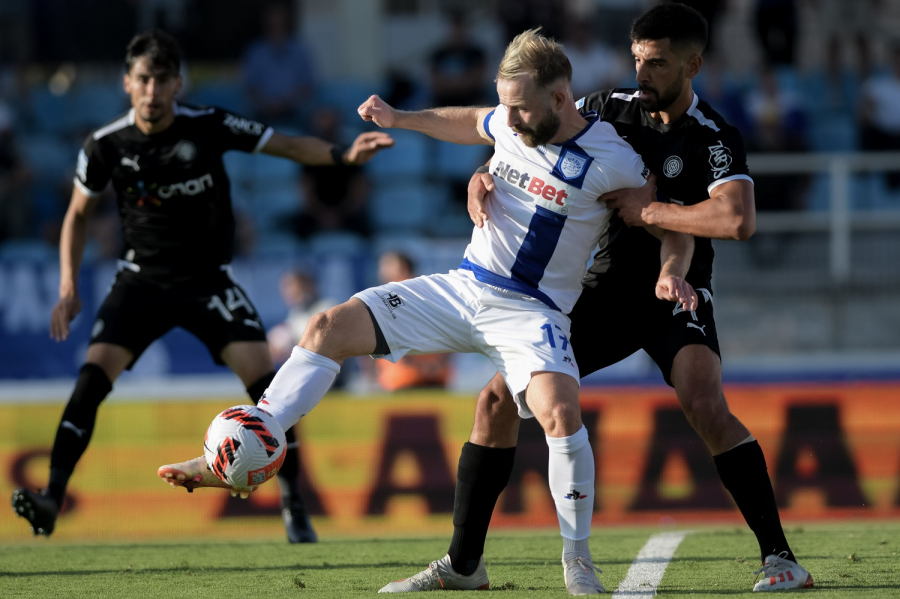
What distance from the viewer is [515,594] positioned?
183 inches

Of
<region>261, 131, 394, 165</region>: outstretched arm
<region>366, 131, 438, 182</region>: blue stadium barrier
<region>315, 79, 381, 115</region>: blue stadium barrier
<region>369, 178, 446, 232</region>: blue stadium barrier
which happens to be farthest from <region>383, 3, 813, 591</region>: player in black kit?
<region>315, 79, 381, 115</region>: blue stadium barrier

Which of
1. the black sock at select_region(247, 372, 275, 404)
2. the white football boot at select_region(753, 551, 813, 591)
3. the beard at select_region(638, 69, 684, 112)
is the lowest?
the black sock at select_region(247, 372, 275, 404)

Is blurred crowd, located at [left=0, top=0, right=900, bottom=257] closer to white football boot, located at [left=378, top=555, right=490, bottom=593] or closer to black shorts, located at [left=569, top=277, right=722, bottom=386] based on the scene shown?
black shorts, located at [left=569, top=277, right=722, bottom=386]

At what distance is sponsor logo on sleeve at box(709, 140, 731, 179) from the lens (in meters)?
4.76

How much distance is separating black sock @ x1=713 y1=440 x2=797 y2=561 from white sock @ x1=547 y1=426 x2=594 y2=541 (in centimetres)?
65

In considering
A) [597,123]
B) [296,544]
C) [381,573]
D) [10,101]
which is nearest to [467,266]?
[597,123]

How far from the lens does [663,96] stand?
4.92 meters

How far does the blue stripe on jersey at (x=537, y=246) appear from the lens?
4.75 m

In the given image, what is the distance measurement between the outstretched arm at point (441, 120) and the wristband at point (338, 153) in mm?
1128

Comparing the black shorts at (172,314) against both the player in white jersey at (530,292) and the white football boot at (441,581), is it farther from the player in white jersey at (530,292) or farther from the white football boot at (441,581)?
the white football boot at (441,581)

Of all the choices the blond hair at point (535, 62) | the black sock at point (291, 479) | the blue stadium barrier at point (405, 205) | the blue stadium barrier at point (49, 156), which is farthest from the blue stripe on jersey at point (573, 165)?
the blue stadium barrier at point (49, 156)

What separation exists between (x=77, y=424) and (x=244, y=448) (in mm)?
2267

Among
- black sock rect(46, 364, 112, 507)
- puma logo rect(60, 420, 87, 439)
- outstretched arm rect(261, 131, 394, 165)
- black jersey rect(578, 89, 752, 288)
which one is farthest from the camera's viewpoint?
puma logo rect(60, 420, 87, 439)

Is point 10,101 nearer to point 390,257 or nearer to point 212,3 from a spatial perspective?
point 212,3
